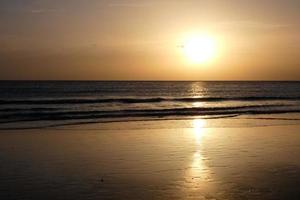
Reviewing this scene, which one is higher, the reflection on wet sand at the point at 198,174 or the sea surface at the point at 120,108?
the sea surface at the point at 120,108

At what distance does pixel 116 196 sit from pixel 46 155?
489 cm

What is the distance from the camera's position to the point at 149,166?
11328 mm

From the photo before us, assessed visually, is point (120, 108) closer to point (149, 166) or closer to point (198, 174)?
point (149, 166)

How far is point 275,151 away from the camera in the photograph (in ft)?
45.3

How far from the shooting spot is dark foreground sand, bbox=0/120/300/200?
895cm

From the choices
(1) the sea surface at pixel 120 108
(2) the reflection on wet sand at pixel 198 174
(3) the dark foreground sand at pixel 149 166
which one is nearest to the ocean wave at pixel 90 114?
(1) the sea surface at pixel 120 108

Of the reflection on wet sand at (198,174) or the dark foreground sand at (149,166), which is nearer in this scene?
the dark foreground sand at (149,166)

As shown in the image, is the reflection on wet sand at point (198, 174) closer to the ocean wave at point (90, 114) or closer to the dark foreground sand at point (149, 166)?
the dark foreground sand at point (149, 166)

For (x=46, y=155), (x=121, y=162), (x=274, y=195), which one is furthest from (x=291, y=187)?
(x=46, y=155)

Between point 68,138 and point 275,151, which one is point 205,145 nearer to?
point 275,151

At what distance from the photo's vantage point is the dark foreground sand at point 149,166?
8.95m

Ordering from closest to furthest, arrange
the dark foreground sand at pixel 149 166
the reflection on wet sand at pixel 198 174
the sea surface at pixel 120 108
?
the dark foreground sand at pixel 149 166 → the reflection on wet sand at pixel 198 174 → the sea surface at pixel 120 108

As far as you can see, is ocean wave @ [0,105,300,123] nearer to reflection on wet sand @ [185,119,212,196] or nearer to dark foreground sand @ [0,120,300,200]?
dark foreground sand @ [0,120,300,200]

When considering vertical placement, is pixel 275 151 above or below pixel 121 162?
above
